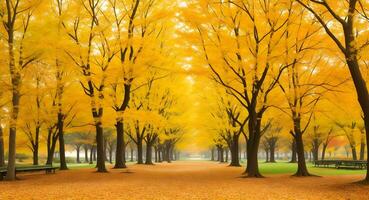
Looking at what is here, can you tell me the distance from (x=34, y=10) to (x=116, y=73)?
5.89m

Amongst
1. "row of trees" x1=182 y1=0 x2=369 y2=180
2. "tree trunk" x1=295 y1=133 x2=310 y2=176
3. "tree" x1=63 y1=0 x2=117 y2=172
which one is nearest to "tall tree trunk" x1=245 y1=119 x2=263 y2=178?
"row of trees" x1=182 y1=0 x2=369 y2=180

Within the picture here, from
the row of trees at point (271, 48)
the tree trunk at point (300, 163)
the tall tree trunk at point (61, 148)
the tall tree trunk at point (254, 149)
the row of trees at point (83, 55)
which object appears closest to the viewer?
the row of trees at point (83, 55)

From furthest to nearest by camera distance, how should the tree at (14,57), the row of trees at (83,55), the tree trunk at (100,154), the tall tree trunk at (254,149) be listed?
the tree trunk at (100,154) < the tall tree trunk at (254,149) < the row of trees at (83,55) < the tree at (14,57)

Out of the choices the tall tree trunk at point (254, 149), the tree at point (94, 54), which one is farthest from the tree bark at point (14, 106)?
the tall tree trunk at point (254, 149)

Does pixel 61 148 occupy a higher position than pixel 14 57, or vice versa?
pixel 14 57

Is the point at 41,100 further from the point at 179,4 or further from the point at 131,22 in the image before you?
the point at 179,4

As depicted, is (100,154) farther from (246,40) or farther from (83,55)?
(246,40)

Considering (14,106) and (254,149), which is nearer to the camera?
(14,106)

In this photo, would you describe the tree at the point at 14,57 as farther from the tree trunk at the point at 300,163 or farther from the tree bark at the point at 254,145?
the tree trunk at the point at 300,163

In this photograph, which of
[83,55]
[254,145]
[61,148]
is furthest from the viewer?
[61,148]

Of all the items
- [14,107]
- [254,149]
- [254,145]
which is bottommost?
[254,149]

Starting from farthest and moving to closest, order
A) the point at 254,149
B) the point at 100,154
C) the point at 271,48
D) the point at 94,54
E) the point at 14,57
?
the point at 94,54 < the point at 100,154 < the point at 254,149 < the point at 271,48 < the point at 14,57

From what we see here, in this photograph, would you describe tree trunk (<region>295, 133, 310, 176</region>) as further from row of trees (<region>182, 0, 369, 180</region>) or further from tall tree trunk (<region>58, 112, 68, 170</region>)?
tall tree trunk (<region>58, 112, 68, 170</region>)

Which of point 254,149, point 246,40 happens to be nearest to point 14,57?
point 246,40
